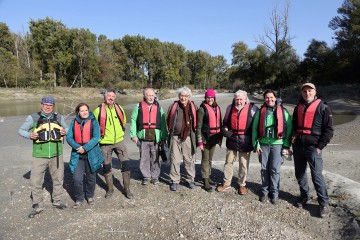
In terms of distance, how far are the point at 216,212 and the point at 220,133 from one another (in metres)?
1.46

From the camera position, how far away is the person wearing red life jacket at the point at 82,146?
4.81 metres

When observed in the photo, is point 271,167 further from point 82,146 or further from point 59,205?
point 59,205

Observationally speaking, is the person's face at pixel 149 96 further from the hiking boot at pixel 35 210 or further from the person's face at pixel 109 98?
the hiking boot at pixel 35 210

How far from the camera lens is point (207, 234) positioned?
13.5 ft

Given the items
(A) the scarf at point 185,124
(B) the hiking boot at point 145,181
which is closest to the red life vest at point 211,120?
(A) the scarf at point 185,124

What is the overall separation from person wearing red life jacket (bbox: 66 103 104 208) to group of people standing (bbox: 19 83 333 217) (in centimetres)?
2

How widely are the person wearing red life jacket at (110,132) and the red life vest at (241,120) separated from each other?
1.97 metres

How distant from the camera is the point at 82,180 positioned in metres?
4.98

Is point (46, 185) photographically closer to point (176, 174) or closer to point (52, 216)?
point (52, 216)

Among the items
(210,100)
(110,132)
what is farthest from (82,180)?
(210,100)

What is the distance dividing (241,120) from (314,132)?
3.81 ft

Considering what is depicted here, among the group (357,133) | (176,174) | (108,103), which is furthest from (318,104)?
(357,133)

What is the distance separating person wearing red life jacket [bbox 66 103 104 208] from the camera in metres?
4.81

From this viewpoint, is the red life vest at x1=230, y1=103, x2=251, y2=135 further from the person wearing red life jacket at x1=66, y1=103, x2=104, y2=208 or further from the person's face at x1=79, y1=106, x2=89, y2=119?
the person's face at x1=79, y1=106, x2=89, y2=119
